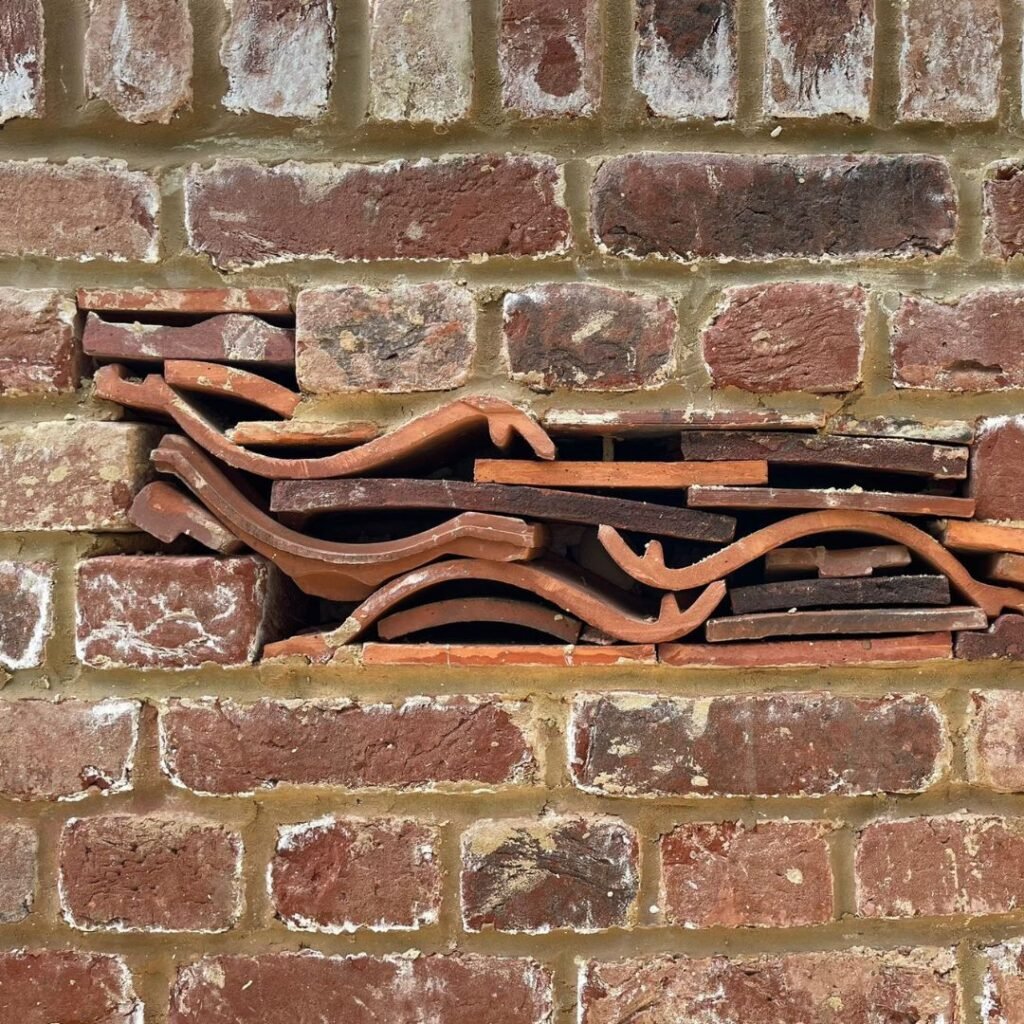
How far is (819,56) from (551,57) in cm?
23

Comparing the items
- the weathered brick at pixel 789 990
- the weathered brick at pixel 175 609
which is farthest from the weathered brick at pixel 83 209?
the weathered brick at pixel 789 990

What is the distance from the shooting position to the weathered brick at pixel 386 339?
0.78 metres

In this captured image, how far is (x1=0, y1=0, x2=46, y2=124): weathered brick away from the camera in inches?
31.9

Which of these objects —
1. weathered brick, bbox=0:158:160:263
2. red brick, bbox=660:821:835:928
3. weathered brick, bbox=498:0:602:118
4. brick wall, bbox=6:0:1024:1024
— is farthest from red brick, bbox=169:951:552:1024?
weathered brick, bbox=498:0:602:118

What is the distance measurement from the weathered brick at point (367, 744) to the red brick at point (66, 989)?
0.63 ft

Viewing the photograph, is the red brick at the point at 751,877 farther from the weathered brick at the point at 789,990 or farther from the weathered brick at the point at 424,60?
the weathered brick at the point at 424,60

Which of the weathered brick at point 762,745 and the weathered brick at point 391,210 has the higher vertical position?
the weathered brick at point 391,210

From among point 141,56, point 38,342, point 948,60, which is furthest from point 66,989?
point 948,60

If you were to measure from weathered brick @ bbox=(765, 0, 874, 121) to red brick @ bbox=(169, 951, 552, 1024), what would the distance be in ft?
2.52

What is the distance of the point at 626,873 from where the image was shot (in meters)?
0.78

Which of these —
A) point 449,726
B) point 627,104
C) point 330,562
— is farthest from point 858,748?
point 627,104

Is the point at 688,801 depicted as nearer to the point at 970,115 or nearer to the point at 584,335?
the point at 584,335

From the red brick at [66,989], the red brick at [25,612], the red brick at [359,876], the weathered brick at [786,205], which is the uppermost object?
the weathered brick at [786,205]

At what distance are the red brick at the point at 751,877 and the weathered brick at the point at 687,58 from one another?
0.61 meters
